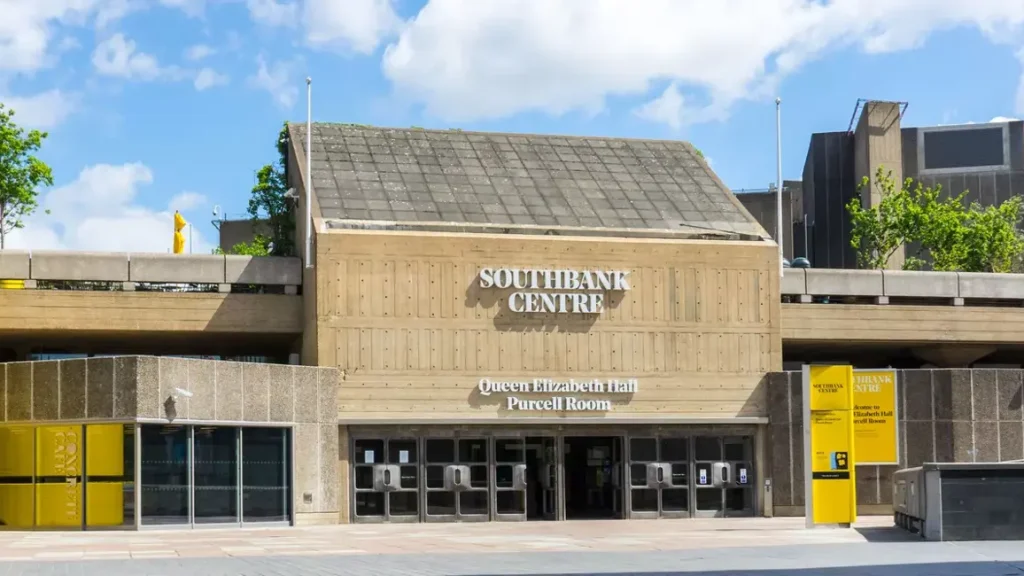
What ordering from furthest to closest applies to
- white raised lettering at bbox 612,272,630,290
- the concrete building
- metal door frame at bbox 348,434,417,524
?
white raised lettering at bbox 612,272,630,290, metal door frame at bbox 348,434,417,524, the concrete building

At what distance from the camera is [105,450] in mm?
34625

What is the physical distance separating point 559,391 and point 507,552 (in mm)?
14228

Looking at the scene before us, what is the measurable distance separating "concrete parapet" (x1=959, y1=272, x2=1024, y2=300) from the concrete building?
191 cm

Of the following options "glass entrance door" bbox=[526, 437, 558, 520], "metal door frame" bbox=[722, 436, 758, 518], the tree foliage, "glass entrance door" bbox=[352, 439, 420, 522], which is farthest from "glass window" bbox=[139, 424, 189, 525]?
the tree foliage

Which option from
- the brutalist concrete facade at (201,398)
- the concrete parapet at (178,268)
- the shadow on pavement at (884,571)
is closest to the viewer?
the shadow on pavement at (884,571)

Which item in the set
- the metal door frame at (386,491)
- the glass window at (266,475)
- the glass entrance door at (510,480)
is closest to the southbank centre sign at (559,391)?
the glass entrance door at (510,480)

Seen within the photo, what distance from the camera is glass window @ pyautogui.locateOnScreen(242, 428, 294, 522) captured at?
120ft

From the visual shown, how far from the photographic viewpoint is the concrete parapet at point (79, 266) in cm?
4050

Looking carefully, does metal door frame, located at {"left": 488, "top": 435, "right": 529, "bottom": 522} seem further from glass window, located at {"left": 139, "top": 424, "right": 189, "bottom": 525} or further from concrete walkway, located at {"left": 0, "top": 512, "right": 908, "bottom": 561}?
glass window, located at {"left": 139, "top": 424, "right": 189, "bottom": 525}

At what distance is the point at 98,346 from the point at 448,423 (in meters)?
13.6

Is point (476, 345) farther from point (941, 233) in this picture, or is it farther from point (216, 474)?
point (941, 233)

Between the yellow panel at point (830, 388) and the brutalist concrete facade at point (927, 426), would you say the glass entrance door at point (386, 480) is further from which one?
the yellow panel at point (830, 388)

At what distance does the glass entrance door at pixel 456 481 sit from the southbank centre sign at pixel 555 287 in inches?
160

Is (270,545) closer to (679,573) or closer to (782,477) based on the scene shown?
(679,573)
